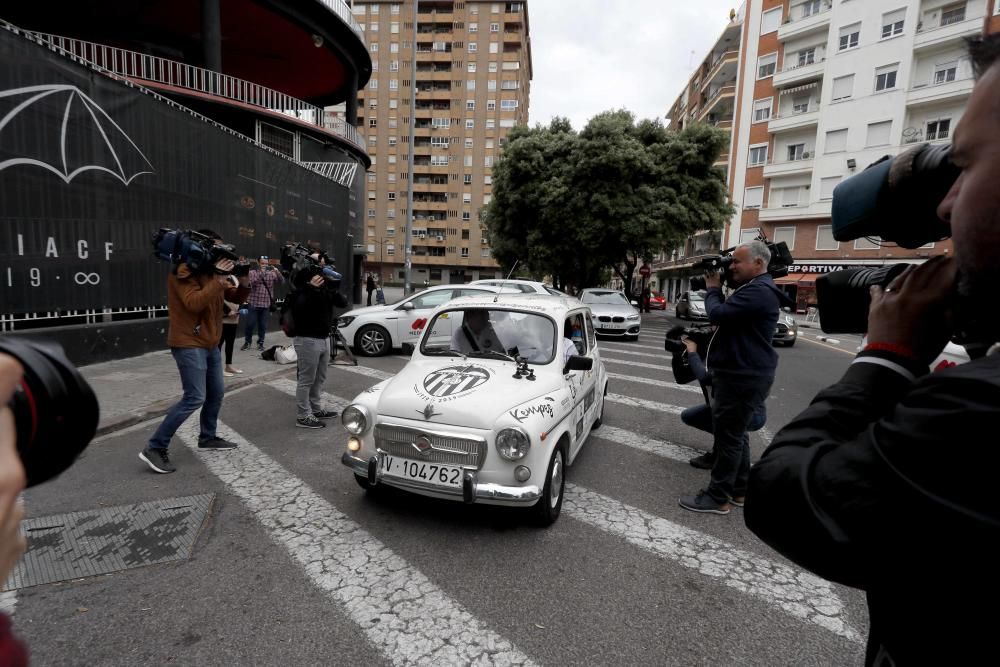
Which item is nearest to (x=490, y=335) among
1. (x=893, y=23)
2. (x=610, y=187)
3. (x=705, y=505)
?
(x=705, y=505)

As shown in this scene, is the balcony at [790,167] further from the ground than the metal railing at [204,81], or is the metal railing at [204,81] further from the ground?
the balcony at [790,167]

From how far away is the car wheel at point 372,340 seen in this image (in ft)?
34.7

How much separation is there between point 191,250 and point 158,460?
Result: 5.95ft

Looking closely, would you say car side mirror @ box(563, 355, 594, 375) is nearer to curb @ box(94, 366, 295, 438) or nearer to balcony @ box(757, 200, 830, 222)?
curb @ box(94, 366, 295, 438)

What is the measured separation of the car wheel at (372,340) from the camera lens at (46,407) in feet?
32.2

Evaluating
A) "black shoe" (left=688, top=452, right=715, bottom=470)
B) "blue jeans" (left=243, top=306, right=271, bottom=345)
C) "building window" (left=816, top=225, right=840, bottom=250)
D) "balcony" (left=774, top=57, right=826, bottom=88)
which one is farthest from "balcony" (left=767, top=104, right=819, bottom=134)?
"black shoe" (left=688, top=452, right=715, bottom=470)

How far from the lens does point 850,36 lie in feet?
104

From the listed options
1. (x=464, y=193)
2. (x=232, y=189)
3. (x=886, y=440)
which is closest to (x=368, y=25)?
(x=464, y=193)

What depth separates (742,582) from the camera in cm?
297

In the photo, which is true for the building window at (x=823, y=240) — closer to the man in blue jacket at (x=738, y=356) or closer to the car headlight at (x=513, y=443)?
the man in blue jacket at (x=738, y=356)

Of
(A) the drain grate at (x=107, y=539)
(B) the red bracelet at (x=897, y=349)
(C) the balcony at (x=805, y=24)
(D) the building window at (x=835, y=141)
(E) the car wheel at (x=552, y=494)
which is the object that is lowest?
(A) the drain grate at (x=107, y=539)

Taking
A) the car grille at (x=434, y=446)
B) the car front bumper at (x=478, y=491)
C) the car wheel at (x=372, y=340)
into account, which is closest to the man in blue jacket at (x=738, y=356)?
the car front bumper at (x=478, y=491)

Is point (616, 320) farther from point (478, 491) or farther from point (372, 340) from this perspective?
point (478, 491)

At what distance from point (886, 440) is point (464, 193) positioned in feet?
231
